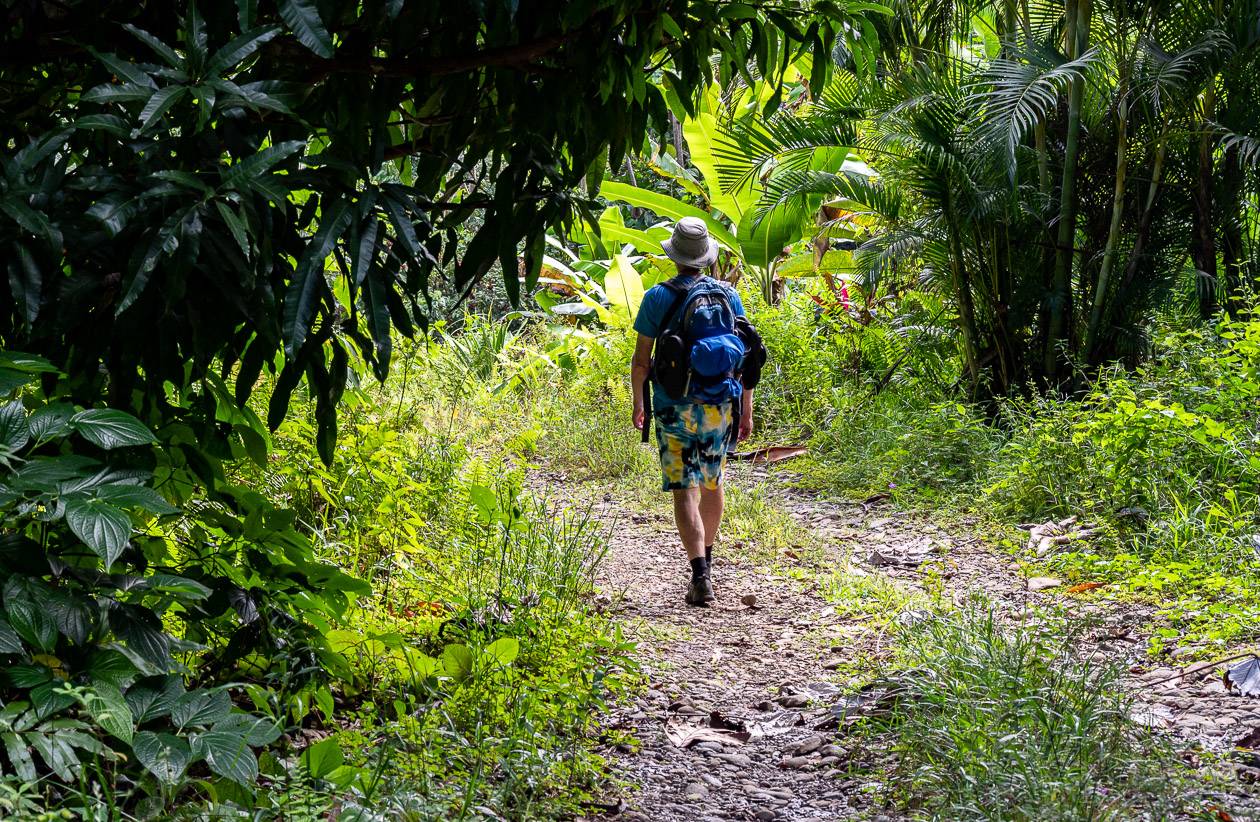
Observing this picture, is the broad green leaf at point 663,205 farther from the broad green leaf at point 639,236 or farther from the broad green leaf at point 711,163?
the broad green leaf at point 639,236

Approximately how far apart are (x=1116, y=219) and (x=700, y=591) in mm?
4097

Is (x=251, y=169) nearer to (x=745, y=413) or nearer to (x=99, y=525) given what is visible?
(x=99, y=525)

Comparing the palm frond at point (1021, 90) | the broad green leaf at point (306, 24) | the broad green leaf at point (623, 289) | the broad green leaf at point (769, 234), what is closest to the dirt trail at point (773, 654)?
the broad green leaf at point (306, 24)

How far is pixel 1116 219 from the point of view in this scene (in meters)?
7.63

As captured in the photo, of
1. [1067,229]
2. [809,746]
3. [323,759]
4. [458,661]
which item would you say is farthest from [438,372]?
[323,759]

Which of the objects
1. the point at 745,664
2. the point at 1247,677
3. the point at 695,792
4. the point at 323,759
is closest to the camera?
the point at 323,759

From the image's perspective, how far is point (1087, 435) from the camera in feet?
21.3

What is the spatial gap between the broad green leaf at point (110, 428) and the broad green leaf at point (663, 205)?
8356 mm

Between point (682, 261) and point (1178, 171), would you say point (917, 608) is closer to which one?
point (682, 261)

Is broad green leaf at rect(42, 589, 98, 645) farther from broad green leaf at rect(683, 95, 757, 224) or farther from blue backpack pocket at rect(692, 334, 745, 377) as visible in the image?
broad green leaf at rect(683, 95, 757, 224)

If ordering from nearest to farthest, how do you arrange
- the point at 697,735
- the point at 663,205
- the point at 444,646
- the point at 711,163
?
the point at 697,735
the point at 444,646
the point at 711,163
the point at 663,205

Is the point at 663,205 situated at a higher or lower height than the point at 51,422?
higher

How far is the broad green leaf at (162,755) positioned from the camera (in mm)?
2164

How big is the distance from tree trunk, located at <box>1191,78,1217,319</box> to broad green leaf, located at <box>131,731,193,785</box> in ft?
23.4
